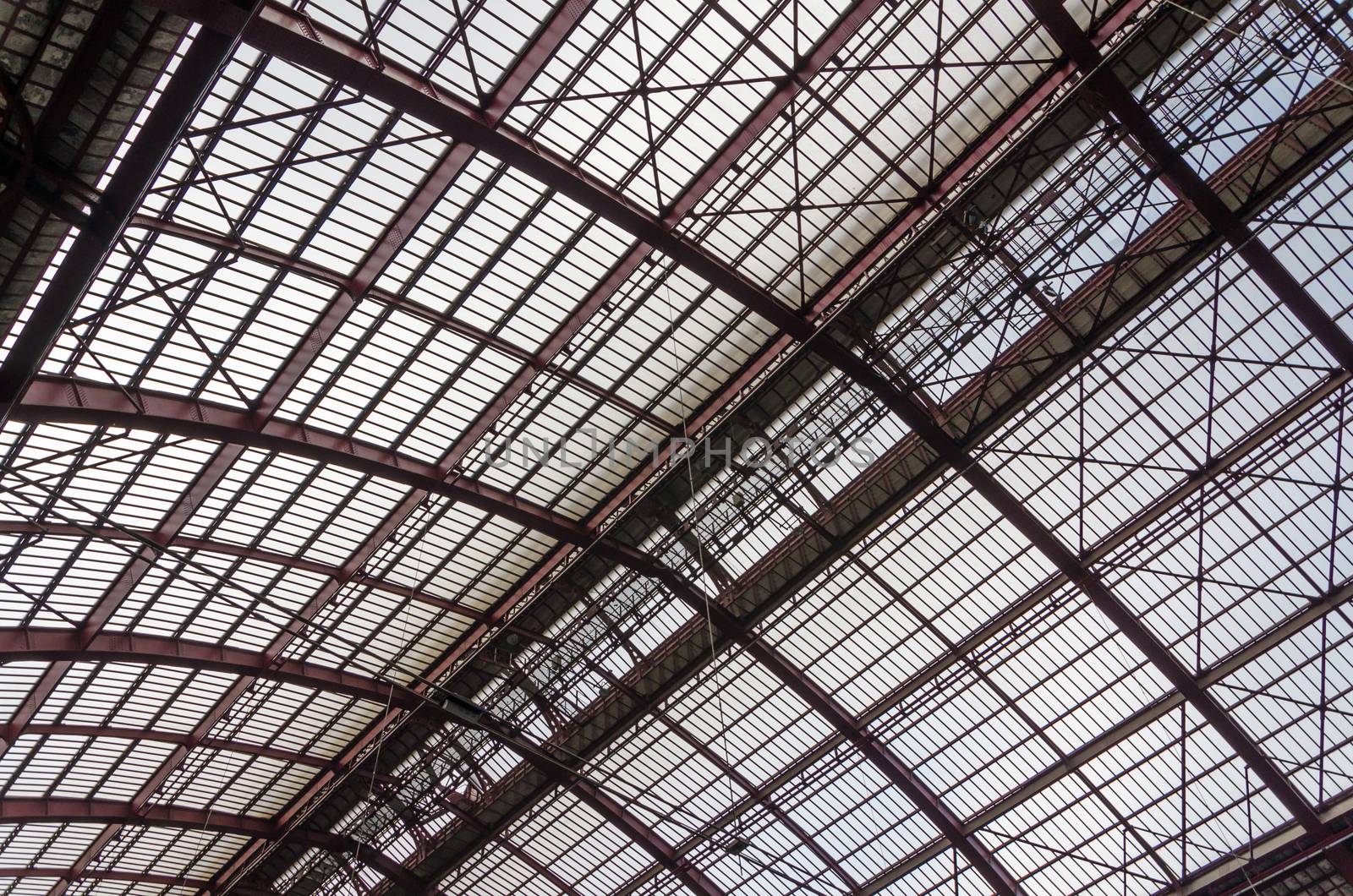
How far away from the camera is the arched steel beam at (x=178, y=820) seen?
38.9 meters

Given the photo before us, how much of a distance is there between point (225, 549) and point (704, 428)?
1458 centimetres

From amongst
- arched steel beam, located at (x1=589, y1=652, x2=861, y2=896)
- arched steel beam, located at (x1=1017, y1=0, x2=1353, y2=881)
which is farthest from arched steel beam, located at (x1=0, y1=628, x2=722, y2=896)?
arched steel beam, located at (x1=1017, y1=0, x2=1353, y2=881)

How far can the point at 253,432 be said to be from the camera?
2788cm

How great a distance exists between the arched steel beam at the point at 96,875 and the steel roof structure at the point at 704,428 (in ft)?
7.76

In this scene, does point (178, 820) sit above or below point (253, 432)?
below

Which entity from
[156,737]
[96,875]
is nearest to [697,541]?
[156,737]

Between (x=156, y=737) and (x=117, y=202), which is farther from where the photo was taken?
(x=156, y=737)

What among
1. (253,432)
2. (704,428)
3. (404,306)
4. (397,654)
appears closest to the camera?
(404,306)

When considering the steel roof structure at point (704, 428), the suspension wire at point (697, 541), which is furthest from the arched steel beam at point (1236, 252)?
the suspension wire at point (697, 541)

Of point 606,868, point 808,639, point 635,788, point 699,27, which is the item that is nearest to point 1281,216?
point 699,27

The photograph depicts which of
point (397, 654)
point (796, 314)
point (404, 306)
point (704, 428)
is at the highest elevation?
point (404, 306)

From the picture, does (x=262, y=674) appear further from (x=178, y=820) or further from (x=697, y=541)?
(x=697, y=541)

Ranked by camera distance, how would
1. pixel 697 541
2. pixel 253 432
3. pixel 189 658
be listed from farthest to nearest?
pixel 189 658 < pixel 697 541 < pixel 253 432

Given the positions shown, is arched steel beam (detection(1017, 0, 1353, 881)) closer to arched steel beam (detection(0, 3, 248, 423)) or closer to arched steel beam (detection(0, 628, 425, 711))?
arched steel beam (detection(0, 3, 248, 423))
